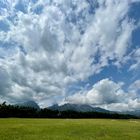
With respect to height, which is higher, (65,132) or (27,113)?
(27,113)

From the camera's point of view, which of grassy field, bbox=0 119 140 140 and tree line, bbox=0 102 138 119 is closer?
grassy field, bbox=0 119 140 140

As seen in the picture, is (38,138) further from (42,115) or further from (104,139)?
(42,115)

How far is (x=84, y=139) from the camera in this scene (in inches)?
1446

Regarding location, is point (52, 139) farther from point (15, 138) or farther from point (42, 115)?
point (42, 115)

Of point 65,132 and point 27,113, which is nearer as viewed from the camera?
point 65,132

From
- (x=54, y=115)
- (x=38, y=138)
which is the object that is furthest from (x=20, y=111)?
(x=38, y=138)

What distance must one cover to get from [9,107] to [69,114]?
159 feet

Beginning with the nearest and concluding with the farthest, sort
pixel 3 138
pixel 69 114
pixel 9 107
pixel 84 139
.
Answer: pixel 3 138 → pixel 84 139 → pixel 9 107 → pixel 69 114

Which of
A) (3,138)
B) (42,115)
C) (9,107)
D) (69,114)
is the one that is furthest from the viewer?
(69,114)

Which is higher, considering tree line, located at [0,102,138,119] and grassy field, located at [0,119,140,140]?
tree line, located at [0,102,138,119]

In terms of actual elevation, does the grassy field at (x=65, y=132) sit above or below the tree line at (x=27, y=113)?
below

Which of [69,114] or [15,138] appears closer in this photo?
[15,138]

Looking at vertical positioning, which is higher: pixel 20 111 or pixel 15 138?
pixel 20 111

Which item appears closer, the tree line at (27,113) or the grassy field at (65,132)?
the grassy field at (65,132)
